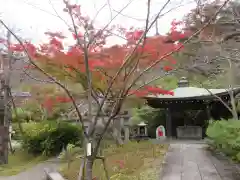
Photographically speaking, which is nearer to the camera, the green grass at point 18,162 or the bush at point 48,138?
the green grass at point 18,162

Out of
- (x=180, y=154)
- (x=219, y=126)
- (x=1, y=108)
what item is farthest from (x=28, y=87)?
(x=219, y=126)

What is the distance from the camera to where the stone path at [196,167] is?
737 cm

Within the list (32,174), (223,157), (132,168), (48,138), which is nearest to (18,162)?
(48,138)

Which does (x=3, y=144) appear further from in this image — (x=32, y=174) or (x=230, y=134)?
(x=230, y=134)

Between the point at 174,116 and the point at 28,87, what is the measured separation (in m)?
9.16

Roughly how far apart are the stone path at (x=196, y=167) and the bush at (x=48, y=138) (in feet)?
19.1

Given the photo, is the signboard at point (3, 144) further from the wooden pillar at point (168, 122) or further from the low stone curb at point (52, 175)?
the wooden pillar at point (168, 122)

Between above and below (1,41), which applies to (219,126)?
below

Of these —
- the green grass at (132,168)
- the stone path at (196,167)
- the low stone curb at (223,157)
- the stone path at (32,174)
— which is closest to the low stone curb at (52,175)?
the green grass at (132,168)

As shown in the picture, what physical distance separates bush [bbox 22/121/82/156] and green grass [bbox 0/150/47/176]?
1.28ft

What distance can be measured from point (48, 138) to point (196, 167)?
8.28 metres

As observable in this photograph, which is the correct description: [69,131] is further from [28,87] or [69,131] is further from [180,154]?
[180,154]

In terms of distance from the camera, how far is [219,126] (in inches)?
384

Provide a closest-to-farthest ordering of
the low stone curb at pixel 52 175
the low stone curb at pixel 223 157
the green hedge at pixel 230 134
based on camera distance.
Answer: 1. the low stone curb at pixel 52 175
2. the green hedge at pixel 230 134
3. the low stone curb at pixel 223 157
